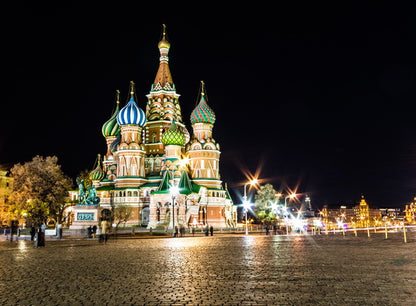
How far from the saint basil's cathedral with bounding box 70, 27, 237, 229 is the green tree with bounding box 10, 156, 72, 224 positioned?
1089 cm

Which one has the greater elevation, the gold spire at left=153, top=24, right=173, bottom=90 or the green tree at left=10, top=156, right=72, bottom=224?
the gold spire at left=153, top=24, right=173, bottom=90

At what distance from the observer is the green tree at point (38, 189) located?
52.7 metres

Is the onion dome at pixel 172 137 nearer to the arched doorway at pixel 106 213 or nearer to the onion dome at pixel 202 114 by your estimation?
the onion dome at pixel 202 114

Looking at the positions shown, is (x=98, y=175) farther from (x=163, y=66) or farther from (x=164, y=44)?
(x=164, y=44)

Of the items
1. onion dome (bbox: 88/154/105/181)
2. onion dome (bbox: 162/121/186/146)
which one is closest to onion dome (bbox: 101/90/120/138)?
onion dome (bbox: 88/154/105/181)

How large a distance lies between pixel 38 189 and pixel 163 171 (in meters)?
22.5

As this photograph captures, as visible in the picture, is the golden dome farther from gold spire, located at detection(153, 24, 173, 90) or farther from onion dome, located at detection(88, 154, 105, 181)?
onion dome, located at detection(88, 154, 105, 181)

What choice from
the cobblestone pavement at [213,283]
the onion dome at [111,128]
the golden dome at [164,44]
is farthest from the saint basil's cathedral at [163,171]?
the cobblestone pavement at [213,283]

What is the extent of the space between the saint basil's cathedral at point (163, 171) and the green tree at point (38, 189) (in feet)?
35.7

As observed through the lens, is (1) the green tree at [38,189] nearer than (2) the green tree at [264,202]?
Yes

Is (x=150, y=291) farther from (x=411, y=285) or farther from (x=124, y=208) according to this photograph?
(x=124, y=208)

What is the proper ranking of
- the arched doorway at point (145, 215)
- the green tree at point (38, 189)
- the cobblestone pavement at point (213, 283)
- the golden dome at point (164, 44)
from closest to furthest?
the cobblestone pavement at point (213, 283)
the green tree at point (38, 189)
the arched doorway at point (145, 215)
the golden dome at point (164, 44)

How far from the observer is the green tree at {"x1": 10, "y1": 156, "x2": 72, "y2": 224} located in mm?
52688

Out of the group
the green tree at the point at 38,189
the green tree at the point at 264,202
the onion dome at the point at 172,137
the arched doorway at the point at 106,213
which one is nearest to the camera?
the green tree at the point at 38,189
